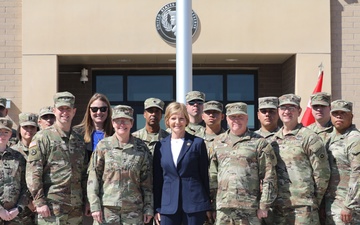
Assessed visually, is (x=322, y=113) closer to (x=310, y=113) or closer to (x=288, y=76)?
(x=310, y=113)

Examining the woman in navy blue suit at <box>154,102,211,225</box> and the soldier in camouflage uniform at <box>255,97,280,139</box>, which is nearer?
the woman in navy blue suit at <box>154,102,211,225</box>

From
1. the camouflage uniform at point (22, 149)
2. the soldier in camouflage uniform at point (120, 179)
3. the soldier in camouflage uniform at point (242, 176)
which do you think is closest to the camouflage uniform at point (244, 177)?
the soldier in camouflage uniform at point (242, 176)

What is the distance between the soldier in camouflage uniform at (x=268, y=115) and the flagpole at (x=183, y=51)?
5.39ft

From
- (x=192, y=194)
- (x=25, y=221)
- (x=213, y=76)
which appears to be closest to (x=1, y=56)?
(x=213, y=76)

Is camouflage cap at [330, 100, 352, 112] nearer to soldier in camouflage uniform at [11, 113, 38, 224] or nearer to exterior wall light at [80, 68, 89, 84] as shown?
soldier in camouflage uniform at [11, 113, 38, 224]

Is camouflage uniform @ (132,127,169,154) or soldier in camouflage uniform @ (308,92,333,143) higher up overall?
soldier in camouflage uniform @ (308,92,333,143)

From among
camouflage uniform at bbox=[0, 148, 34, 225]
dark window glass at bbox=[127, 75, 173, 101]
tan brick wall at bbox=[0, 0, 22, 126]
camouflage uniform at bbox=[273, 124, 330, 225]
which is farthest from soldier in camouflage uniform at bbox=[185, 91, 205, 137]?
dark window glass at bbox=[127, 75, 173, 101]

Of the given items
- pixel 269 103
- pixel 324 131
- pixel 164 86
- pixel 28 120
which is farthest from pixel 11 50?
pixel 324 131

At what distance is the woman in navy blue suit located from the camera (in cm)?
603

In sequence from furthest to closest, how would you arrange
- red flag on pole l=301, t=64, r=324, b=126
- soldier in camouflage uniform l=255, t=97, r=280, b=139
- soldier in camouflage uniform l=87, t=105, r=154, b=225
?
red flag on pole l=301, t=64, r=324, b=126, soldier in camouflage uniform l=255, t=97, r=280, b=139, soldier in camouflage uniform l=87, t=105, r=154, b=225

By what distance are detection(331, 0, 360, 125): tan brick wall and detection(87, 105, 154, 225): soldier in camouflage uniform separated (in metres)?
7.45

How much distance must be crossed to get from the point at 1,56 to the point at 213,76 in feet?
14.9

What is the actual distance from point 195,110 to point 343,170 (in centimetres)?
176

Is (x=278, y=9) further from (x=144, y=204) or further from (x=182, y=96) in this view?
(x=144, y=204)
